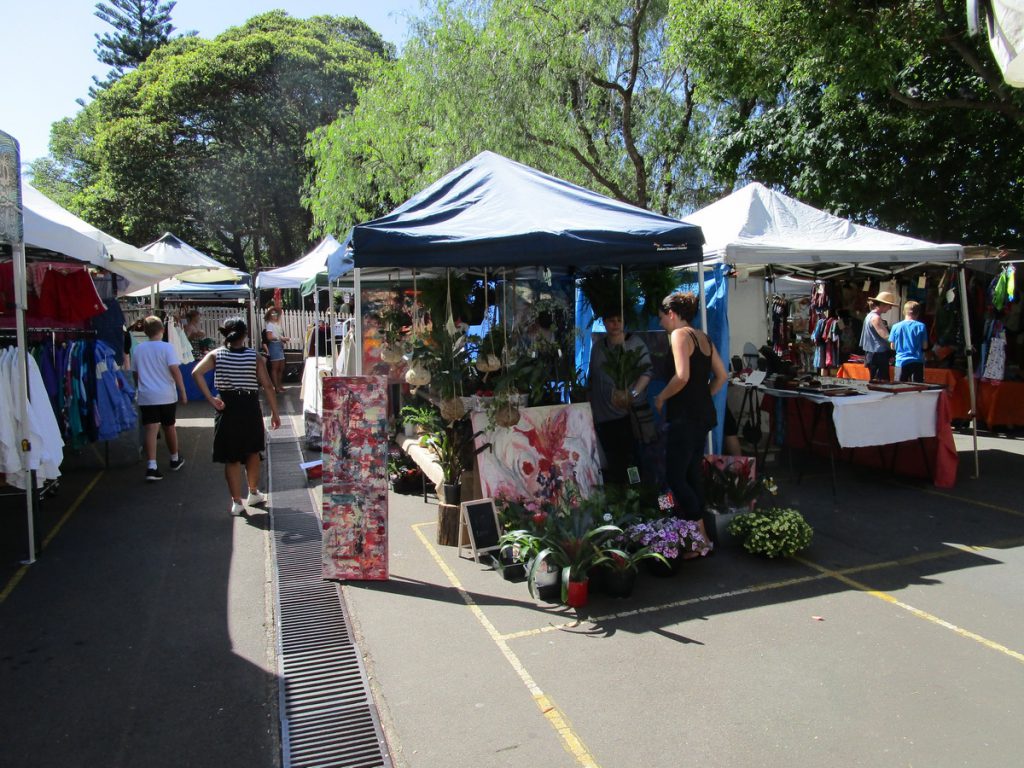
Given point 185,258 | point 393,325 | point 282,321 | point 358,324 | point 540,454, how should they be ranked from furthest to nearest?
point 282,321, point 185,258, point 393,325, point 540,454, point 358,324

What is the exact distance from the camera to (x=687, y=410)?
16.7ft

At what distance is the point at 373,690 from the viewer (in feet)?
11.7

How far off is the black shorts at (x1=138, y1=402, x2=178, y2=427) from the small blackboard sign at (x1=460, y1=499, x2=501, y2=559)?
176 inches

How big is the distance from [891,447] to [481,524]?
4.97 metres

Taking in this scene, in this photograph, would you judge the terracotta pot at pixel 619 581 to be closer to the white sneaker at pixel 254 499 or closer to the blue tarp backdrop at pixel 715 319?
the blue tarp backdrop at pixel 715 319

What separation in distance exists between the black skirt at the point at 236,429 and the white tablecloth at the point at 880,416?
16.1 ft

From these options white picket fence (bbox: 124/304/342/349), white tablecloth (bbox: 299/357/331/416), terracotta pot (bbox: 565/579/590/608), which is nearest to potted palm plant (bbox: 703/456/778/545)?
terracotta pot (bbox: 565/579/590/608)

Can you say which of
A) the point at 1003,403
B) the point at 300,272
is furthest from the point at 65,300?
the point at 1003,403

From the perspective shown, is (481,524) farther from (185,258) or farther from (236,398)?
(185,258)

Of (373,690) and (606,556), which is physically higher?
(606,556)

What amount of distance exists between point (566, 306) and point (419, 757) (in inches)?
211

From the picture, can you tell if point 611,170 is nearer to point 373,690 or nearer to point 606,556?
point 606,556

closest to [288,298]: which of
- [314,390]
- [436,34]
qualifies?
[436,34]

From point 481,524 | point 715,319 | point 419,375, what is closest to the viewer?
point 481,524
